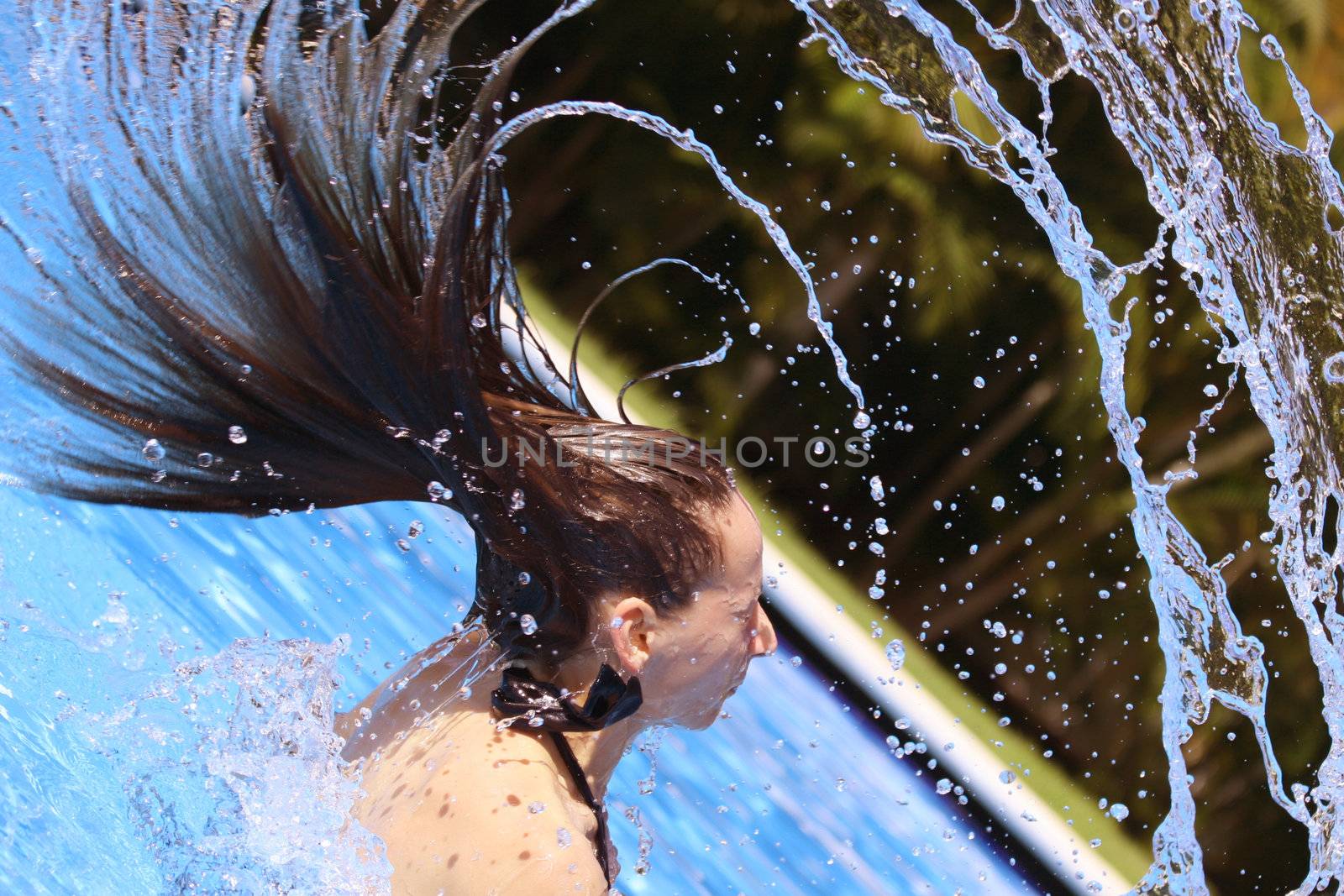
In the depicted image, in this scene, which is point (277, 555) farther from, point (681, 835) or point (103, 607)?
point (681, 835)

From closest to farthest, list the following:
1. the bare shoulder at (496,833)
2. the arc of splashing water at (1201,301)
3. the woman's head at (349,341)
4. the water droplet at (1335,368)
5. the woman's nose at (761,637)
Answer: the bare shoulder at (496,833) → the woman's head at (349,341) → the woman's nose at (761,637) → the arc of splashing water at (1201,301) → the water droplet at (1335,368)

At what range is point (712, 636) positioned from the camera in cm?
147

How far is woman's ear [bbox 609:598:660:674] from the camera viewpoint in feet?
4.69

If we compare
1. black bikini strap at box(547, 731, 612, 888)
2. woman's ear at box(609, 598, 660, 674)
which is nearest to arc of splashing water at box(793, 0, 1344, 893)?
woman's ear at box(609, 598, 660, 674)

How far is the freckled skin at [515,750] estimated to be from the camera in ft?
4.36

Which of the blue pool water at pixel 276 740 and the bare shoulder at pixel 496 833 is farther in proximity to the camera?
the blue pool water at pixel 276 740

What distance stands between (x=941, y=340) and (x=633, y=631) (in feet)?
7.07

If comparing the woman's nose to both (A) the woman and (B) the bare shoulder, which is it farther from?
(B) the bare shoulder

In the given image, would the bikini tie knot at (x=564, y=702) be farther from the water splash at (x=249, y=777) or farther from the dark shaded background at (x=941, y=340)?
the dark shaded background at (x=941, y=340)

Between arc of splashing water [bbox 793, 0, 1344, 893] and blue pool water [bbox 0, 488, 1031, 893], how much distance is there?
732 millimetres

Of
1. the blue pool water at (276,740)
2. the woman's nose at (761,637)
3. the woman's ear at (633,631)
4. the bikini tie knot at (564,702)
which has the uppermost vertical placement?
the woman's nose at (761,637)

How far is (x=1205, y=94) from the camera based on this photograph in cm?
235

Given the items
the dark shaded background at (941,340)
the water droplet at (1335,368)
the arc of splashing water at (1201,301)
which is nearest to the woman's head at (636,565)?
the arc of splashing water at (1201,301)

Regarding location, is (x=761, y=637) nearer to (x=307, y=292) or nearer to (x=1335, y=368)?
(x=307, y=292)
